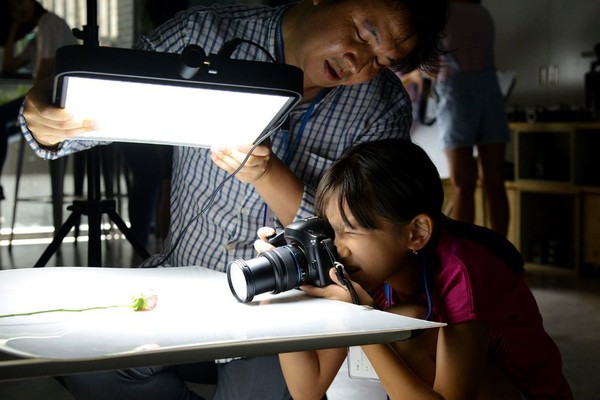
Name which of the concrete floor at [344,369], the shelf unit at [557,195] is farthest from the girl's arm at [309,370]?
the shelf unit at [557,195]

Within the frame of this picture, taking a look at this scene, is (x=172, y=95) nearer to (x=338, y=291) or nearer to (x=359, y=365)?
(x=338, y=291)

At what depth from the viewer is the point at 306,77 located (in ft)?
4.87

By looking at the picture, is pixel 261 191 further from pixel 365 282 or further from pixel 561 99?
pixel 561 99

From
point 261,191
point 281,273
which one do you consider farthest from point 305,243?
point 261,191

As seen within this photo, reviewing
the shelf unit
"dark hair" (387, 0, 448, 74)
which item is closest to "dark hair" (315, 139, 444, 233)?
"dark hair" (387, 0, 448, 74)

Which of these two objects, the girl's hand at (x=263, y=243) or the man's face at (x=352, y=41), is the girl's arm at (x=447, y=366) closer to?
the girl's hand at (x=263, y=243)

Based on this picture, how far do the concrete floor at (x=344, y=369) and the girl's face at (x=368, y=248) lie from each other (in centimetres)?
114

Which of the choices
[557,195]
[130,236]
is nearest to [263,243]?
[130,236]

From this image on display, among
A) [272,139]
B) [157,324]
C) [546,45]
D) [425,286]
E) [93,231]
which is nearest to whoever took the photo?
[157,324]

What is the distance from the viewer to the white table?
31.8 inches

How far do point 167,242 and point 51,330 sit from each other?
0.75 metres

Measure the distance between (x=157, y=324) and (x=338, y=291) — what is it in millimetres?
267

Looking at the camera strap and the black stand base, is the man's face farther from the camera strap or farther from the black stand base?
the black stand base

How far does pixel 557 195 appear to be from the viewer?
4609mm
